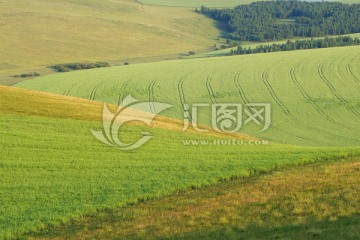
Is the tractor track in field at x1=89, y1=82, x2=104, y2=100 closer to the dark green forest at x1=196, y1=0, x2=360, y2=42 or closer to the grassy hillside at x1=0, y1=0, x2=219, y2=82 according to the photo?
the grassy hillside at x1=0, y1=0, x2=219, y2=82

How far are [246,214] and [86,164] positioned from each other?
982 centimetres

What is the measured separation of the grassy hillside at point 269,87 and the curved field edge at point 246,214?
84.0 feet

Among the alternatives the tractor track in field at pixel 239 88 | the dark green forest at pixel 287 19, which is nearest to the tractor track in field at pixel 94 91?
the tractor track in field at pixel 239 88

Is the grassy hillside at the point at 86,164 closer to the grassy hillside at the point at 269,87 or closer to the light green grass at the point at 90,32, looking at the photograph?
the grassy hillside at the point at 269,87

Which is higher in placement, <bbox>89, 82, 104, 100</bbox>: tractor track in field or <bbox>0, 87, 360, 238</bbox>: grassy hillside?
<bbox>0, 87, 360, 238</bbox>: grassy hillside

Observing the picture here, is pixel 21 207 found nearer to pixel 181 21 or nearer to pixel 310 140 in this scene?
pixel 310 140

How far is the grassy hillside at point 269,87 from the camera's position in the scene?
51.6m

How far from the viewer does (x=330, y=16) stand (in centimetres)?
15325

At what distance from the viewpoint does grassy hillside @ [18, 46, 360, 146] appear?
51.6 metres

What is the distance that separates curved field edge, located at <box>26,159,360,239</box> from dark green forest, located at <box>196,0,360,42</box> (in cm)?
12333

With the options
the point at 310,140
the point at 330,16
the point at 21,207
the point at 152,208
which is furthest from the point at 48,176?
the point at 330,16

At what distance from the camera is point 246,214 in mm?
18438

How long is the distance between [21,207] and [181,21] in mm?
154382

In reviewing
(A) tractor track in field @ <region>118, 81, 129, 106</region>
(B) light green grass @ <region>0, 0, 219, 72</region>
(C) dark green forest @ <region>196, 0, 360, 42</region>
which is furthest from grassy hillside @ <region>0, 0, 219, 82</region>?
(A) tractor track in field @ <region>118, 81, 129, 106</region>
